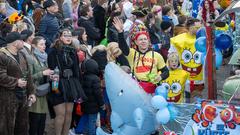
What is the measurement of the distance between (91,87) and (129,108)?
6.64ft

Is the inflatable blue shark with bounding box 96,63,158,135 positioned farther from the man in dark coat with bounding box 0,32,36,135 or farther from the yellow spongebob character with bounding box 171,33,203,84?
the yellow spongebob character with bounding box 171,33,203,84

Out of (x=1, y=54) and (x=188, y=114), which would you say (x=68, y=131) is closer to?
(x=1, y=54)

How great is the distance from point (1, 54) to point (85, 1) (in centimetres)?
701

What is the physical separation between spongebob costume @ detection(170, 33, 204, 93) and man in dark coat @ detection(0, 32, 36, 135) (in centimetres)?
283

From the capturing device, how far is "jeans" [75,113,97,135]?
9453mm

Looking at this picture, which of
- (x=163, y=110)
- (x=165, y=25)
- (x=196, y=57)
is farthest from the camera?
(x=165, y=25)

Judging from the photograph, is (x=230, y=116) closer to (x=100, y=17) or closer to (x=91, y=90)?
(x=91, y=90)

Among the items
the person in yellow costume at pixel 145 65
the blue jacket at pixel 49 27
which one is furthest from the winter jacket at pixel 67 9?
the person in yellow costume at pixel 145 65

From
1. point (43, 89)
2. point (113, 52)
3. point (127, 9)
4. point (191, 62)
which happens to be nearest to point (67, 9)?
point (127, 9)

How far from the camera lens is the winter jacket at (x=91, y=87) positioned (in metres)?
9.23

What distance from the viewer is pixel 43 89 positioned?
886 centimetres

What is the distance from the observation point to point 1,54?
8.19 meters

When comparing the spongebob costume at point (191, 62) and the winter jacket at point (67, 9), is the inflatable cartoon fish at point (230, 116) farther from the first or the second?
the winter jacket at point (67, 9)

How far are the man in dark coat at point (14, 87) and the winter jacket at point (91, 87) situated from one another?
A: 1.03 metres
